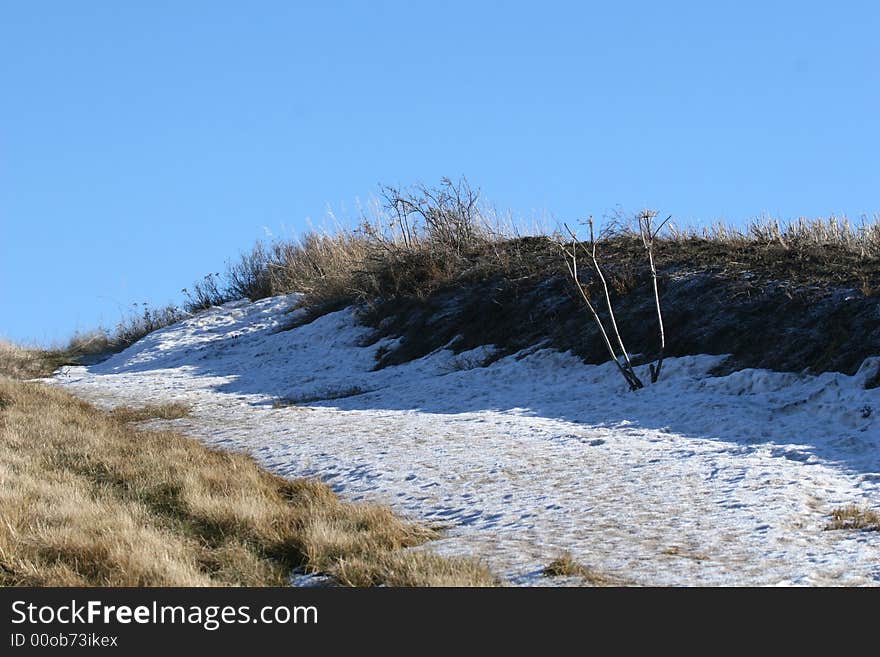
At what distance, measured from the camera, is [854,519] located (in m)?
6.67

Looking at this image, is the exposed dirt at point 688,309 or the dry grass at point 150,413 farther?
the dry grass at point 150,413

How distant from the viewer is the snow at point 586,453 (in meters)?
6.09

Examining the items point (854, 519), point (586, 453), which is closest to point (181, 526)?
point (586, 453)

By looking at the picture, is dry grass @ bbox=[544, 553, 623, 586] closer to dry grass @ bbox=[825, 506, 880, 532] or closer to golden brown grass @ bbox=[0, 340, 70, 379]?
dry grass @ bbox=[825, 506, 880, 532]

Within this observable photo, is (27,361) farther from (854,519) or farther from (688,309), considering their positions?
(854,519)

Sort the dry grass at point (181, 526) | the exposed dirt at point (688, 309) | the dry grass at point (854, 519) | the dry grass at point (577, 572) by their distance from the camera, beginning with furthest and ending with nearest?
the exposed dirt at point (688, 309) < the dry grass at point (854, 519) < the dry grass at point (181, 526) < the dry grass at point (577, 572)

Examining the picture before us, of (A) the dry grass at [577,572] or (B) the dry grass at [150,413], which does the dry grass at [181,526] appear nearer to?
(A) the dry grass at [577,572]

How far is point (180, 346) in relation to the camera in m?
22.9

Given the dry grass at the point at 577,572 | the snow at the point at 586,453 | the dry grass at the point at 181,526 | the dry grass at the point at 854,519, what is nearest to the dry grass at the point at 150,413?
the snow at the point at 586,453

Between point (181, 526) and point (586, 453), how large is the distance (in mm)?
3849

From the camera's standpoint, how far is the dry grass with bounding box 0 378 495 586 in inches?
223

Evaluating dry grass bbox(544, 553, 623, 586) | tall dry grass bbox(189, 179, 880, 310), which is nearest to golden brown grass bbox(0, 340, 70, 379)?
tall dry grass bbox(189, 179, 880, 310)

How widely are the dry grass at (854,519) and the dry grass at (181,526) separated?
2.65m
